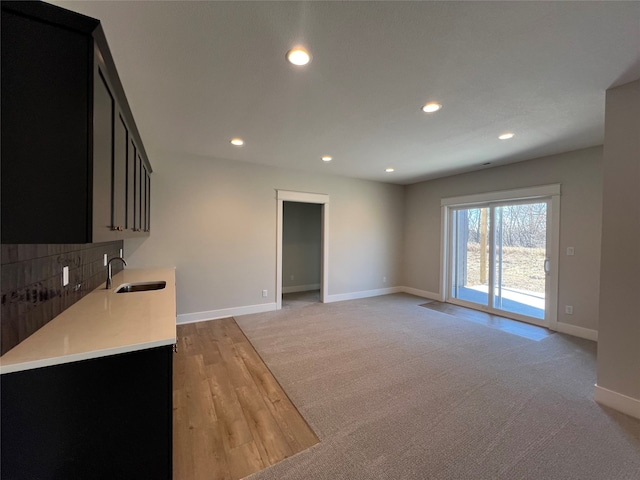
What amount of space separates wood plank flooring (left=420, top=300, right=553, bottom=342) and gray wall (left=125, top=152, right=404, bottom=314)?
1.91 meters

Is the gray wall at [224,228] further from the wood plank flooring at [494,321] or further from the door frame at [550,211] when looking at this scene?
the door frame at [550,211]

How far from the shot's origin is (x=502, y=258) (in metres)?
4.38

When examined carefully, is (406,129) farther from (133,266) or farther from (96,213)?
(133,266)

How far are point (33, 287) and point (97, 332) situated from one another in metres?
0.40

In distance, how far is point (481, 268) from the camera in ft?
15.5

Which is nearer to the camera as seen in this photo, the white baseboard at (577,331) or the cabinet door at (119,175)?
the cabinet door at (119,175)

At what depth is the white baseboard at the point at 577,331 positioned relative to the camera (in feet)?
11.0

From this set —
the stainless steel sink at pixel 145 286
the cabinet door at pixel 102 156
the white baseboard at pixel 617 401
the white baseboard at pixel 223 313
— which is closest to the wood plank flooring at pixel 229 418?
the stainless steel sink at pixel 145 286

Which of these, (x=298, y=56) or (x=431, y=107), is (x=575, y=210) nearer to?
(x=431, y=107)

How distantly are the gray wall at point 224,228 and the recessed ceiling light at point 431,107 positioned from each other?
272 cm

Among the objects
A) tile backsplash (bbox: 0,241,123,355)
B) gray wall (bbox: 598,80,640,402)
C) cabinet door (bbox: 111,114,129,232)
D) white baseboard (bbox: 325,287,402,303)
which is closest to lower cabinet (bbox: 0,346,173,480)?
tile backsplash (bbox: 0,241,123,355)

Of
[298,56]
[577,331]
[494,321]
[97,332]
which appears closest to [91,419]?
[97,332]

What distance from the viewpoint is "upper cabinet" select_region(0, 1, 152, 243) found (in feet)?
3.15

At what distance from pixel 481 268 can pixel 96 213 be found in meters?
5.42
